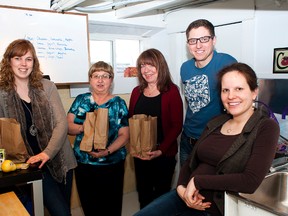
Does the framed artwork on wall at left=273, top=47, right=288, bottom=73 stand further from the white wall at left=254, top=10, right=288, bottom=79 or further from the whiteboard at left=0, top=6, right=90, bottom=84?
the whiteboard at left=0, top=6, right=90, bottom=84

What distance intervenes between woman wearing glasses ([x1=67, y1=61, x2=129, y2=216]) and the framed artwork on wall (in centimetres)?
114

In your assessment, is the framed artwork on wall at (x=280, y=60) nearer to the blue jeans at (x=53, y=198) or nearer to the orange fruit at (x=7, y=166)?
the blue jeans at (x=53, y=198)

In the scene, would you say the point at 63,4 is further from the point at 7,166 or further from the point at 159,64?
the point at 7,166

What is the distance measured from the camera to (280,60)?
2062 millimetres

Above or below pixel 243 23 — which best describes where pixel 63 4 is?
above

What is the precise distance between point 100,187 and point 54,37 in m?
1.23

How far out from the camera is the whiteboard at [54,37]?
2.12 m

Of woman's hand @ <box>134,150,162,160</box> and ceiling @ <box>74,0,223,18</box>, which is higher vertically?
ceiling @ <box>74,0,223,18</box>

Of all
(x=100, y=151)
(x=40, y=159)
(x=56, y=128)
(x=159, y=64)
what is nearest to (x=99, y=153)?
(x=100, y=151)

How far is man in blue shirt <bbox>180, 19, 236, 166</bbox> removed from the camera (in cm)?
183

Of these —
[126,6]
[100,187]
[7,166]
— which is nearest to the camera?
[7,166]

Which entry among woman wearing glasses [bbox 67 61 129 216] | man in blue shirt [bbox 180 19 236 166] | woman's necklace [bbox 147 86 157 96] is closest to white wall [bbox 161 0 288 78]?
man in blue shirt [bbox 180 19 236 166]

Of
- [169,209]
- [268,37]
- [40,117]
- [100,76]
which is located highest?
[268,37]

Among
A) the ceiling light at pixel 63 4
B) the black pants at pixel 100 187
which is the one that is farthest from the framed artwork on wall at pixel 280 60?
the ceiling light at pixel 63 4
